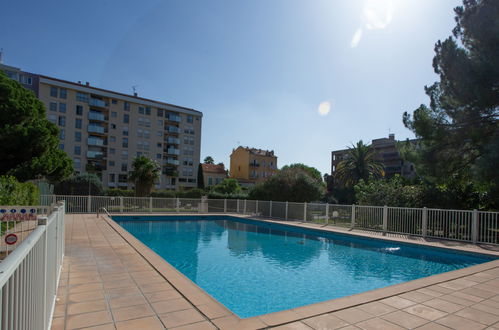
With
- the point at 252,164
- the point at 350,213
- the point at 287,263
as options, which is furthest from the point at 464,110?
the point at 252,164

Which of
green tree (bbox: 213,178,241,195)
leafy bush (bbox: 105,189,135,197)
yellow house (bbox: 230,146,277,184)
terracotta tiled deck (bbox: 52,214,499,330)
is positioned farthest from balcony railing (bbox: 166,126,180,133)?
terracotta tiled deck (bbox: 52,214,499,330)

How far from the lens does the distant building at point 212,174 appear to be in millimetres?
58344

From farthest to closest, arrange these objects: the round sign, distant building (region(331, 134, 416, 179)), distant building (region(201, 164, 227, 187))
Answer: distant building (region(331, 134, 416, 179)), distant building (region(201, 164, 227, 187)), the round sign

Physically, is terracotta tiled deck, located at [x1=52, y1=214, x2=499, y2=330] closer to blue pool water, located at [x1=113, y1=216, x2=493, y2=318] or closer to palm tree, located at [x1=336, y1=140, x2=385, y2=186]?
blue pool water, located at [x1=113, y1=216, x2=493, y2=318]

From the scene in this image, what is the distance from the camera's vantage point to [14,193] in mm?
11148

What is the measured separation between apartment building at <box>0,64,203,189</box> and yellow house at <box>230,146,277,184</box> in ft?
34.0

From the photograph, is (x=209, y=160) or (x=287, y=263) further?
(x=209, y=160)

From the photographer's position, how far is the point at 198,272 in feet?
26.6

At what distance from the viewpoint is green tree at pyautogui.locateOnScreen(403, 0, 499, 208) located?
1174 centimetres

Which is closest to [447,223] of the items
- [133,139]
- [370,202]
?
[370,202]

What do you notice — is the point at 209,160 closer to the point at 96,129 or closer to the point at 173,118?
the point at 173,118

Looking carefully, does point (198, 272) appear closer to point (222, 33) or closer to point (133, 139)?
point (222, 33)

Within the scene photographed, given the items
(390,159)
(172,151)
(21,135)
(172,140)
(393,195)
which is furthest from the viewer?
(390,159)

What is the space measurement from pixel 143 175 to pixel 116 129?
21.1 meters
